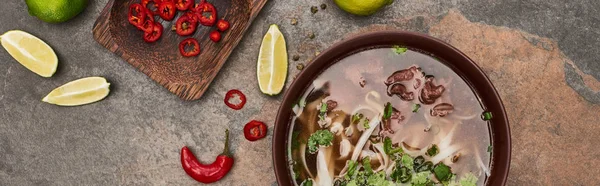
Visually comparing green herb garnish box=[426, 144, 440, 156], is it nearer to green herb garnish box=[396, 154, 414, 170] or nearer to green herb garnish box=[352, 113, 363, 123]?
green herb garnish box=[396, 154, 414, 170]

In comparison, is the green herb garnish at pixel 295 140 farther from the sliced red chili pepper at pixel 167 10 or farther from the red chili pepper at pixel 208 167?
the sliced red chili pepper at pixel 167 10

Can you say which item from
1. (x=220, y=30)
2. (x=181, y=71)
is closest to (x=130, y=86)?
(x=181, y=71)

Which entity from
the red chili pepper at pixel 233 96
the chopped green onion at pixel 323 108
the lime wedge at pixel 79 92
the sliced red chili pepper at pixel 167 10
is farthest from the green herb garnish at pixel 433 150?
the lime wedge at pixel 79 92

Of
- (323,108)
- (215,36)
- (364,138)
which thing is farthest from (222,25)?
(364,138)

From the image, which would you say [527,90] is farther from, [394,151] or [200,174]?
[200,174]

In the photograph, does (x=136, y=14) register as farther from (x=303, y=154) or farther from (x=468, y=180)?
(x=468, y=180)

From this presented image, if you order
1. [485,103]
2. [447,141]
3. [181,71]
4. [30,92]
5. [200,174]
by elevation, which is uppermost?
[485,103]
